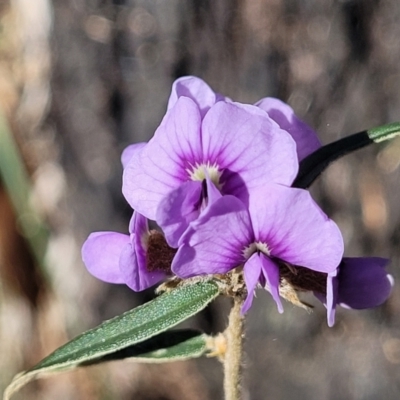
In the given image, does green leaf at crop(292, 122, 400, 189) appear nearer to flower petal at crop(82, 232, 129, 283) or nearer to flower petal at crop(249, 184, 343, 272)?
flower petal at crop(249, 184, 343, 272)

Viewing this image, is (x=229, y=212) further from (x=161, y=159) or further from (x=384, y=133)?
(x=384, y=133)

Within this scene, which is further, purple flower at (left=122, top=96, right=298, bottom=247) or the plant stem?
the plant stem

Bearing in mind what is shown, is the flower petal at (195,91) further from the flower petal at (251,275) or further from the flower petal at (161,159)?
the flower petal at (251,275)

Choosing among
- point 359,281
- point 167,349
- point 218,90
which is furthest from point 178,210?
point 218,90

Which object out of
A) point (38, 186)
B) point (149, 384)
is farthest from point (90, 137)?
point (149, 384)

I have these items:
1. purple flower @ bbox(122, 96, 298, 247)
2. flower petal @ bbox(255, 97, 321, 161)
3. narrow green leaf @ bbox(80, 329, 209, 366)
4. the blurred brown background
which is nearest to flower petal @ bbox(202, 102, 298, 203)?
purple flower @ bbox(122, 96, 298, 247)

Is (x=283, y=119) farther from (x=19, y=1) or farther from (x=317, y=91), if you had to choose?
(x=19, y=1)

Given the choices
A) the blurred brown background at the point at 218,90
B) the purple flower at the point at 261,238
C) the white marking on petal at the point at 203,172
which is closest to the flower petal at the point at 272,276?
the purple flower at the point at 261,238
